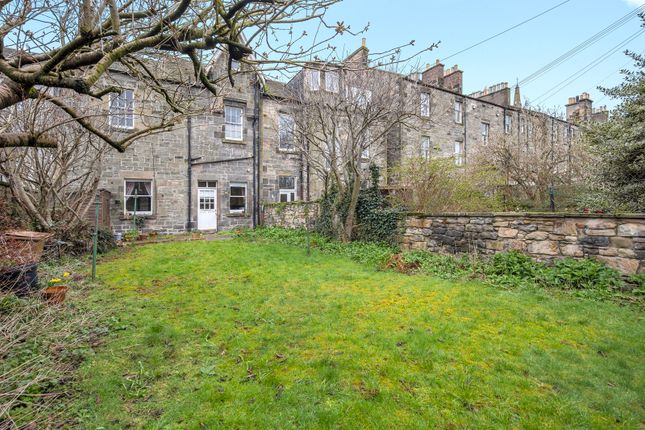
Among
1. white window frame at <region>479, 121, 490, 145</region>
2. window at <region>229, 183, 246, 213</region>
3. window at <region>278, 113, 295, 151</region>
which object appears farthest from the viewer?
white window frame at <region>479, 121, 490, 145</region>

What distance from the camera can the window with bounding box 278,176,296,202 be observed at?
1681 centimetres

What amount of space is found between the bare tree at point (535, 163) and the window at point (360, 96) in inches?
251

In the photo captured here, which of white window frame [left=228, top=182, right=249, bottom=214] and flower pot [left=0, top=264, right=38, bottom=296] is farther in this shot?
white window frame [left=228, top=182, right=249, bottom=214]

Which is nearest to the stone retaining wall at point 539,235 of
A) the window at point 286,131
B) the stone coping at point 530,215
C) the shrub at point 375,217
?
the stone coping at point 530,215

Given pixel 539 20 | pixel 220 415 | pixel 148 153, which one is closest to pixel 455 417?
pixel 220 415

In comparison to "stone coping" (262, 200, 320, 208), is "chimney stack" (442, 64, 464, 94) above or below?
above

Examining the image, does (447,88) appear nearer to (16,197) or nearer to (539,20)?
(539,20)

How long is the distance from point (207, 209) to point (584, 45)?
17073 millimetres

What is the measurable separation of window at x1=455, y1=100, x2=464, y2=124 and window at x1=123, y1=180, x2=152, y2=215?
1796 centimetres

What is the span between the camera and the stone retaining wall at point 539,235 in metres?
5.23

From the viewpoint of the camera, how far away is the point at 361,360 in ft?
10.7

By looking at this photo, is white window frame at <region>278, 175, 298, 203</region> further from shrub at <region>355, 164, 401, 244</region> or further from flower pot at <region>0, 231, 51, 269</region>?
flower pot at <region>0, 231, 51, 269</region>

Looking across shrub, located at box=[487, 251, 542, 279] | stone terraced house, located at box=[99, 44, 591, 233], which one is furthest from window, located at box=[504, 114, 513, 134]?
shrub, located at box=[487, 251, 542, 279]

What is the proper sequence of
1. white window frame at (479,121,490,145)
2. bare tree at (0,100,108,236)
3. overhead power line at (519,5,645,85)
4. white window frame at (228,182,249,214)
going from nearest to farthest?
overhead power line at (519,5,645,85)
bare tree at (0,100,108,236)
white window frame at (228,182,249,214)
white window frame at (479,121,490,145)
